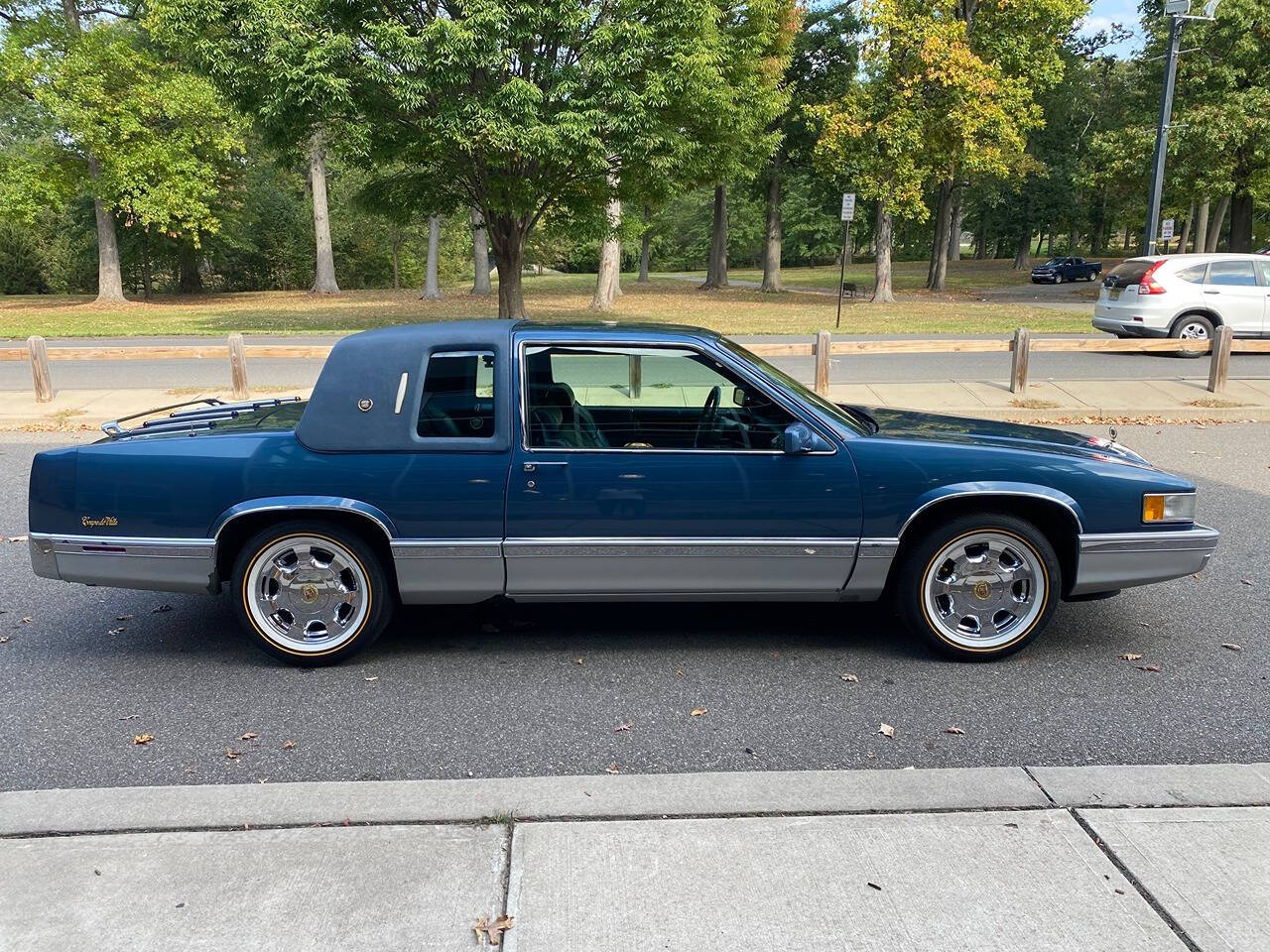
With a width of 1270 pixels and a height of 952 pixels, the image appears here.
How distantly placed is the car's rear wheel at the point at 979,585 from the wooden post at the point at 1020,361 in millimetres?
8363

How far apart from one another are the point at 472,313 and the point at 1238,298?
826 inches

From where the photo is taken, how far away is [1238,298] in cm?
1706

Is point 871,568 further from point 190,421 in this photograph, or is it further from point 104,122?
point 104,122

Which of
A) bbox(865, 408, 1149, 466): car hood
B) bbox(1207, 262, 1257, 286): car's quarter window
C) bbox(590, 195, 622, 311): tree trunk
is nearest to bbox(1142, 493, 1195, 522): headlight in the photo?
bbox(865, 408, 1149, 466): car hood

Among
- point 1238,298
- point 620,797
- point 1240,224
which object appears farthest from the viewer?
point 1240,224

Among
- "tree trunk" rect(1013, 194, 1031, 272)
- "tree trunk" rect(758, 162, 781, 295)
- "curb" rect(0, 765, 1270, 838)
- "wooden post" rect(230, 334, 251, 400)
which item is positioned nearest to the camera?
"curb" rect(0, 765, 1270, 838)

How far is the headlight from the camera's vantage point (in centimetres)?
461

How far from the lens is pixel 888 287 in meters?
37.1

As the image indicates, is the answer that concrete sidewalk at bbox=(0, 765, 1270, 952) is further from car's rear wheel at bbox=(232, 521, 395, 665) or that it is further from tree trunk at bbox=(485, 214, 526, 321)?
tree trunk at bbox=(485, 214, 526, 321)

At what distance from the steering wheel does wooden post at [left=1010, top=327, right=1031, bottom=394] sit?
28.2 ft

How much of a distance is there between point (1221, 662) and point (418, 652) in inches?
150

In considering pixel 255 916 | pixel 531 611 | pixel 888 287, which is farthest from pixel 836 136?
pixel 255 916

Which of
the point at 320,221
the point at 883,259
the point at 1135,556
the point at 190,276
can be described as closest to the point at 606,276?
the point at 883,259

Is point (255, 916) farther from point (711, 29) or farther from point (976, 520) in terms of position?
point (711, 29)
